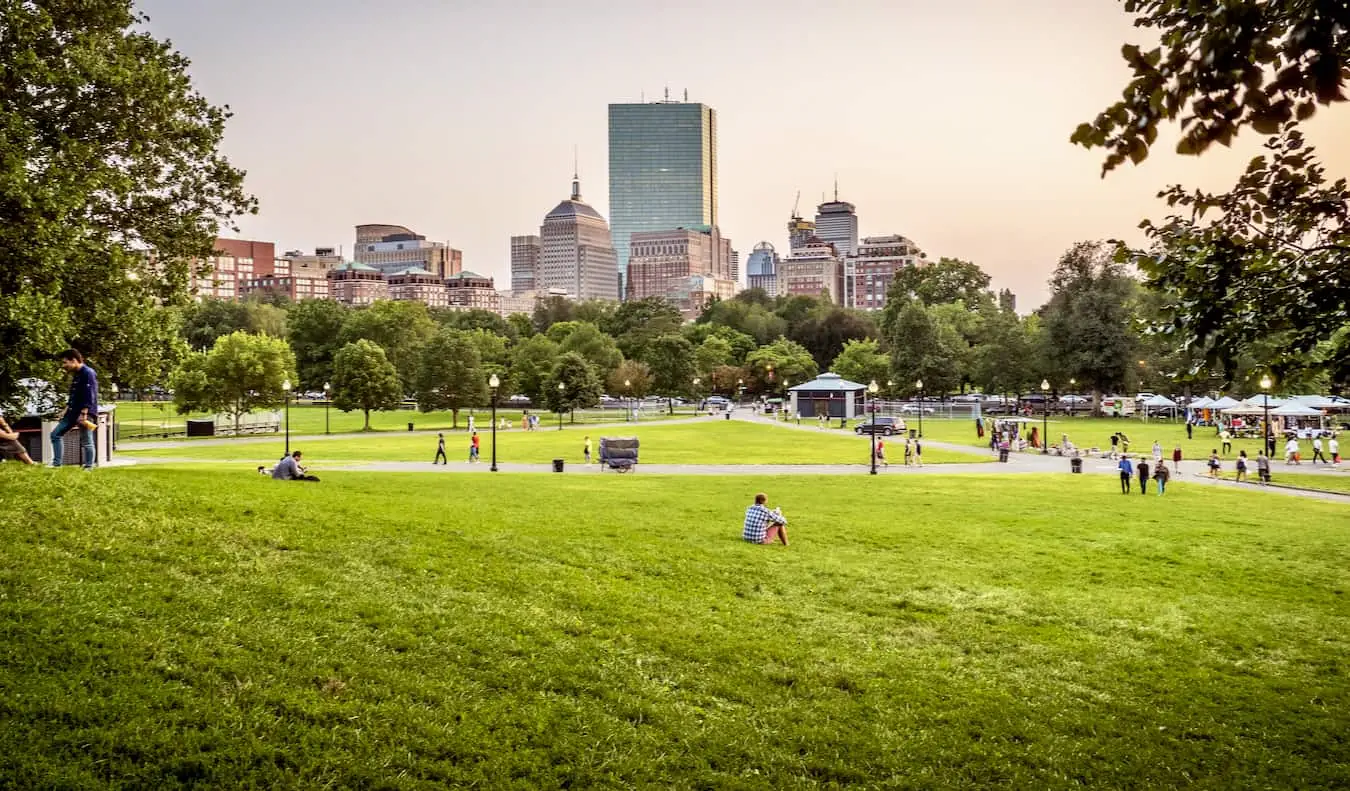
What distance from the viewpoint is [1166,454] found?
133 feet

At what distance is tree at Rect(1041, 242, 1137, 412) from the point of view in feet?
246

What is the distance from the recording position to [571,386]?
229 feet

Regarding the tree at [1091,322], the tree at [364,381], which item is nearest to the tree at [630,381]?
the tree at [364,381]

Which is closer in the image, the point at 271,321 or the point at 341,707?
the point at 341,707

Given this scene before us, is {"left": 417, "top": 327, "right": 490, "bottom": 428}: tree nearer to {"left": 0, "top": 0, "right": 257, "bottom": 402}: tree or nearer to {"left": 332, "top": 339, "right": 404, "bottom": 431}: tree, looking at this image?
{"left": 332, "top": 339, "right": 404, "bottom": 431}: tree

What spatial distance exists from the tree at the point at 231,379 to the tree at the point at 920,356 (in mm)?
54661

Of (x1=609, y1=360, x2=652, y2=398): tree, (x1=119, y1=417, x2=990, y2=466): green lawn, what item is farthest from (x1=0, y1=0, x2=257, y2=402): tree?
(x1=609, y1=360, x2=652, y2=398): tree

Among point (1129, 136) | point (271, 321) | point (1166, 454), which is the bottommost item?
point (1166, 454)

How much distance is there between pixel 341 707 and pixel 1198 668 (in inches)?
332

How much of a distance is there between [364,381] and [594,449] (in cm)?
2853

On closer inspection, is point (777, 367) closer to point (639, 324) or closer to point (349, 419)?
point (639, 324)

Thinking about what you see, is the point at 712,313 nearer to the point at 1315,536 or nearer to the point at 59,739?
the point at 1315,536

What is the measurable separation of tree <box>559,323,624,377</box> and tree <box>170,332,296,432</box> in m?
34.3

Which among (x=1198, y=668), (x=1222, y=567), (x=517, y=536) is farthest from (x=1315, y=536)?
(x=517, y=536)
